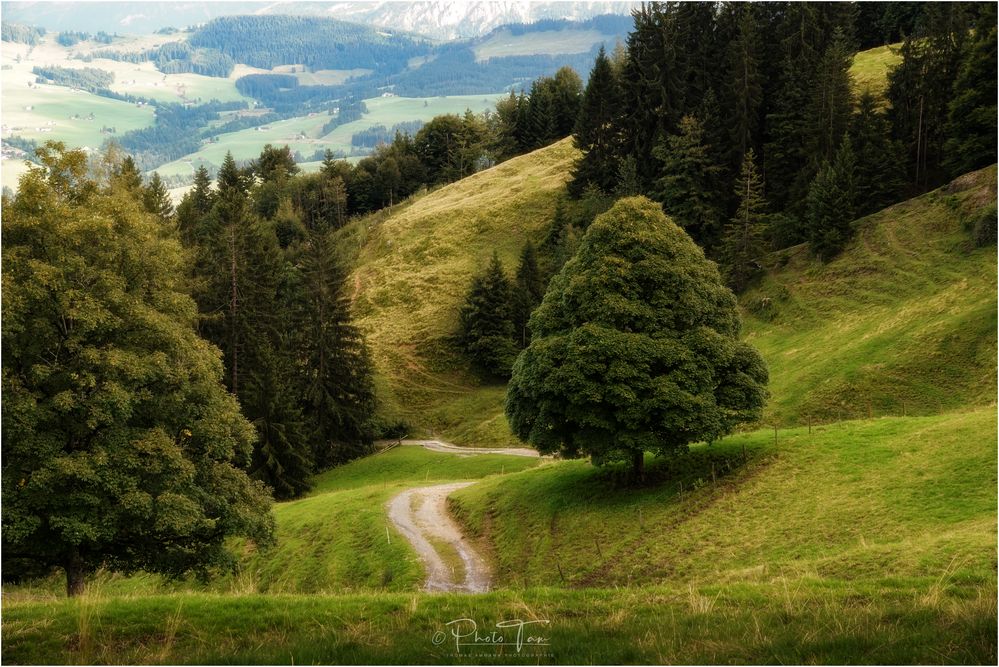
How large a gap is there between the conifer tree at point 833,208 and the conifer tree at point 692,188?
10.6 m

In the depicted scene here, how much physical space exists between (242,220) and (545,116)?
70608 mm

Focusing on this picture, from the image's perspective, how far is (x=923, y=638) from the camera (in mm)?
10586

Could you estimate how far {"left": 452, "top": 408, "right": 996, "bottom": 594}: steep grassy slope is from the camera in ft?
64.6

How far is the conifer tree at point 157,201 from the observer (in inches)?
3250

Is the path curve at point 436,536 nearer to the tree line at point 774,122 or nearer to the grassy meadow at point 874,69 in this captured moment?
the tree line at point 774,122

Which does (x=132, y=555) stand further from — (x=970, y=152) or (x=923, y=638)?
(x=970, y=152)

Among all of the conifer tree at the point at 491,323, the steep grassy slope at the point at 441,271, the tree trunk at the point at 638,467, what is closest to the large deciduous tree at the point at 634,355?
the tree trunk at the point at 638,467

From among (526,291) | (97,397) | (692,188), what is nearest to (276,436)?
(526,291)

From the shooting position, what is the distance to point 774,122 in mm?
77562

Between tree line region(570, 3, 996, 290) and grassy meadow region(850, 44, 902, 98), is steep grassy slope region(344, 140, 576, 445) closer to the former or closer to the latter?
tree line region(570, 3, 996, 290)

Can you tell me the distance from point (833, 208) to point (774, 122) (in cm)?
1849

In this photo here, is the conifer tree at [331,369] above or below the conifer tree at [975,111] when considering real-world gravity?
below

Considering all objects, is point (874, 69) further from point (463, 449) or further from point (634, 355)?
point (634, 355)

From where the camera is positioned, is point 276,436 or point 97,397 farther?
point 276,436
